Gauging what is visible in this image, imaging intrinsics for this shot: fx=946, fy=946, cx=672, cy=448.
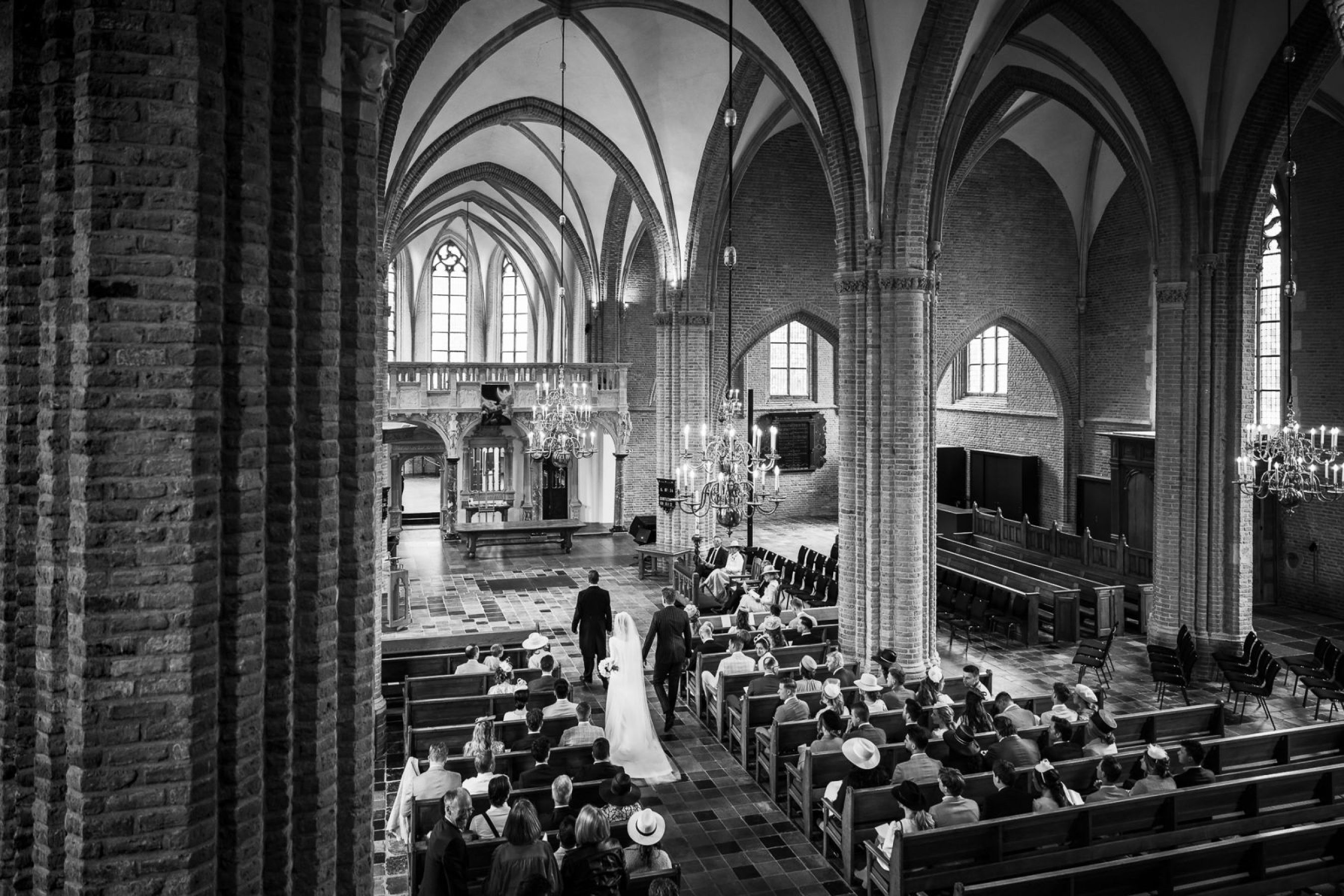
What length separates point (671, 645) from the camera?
11242 millimetres

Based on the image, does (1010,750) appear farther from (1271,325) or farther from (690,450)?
(1271,325)

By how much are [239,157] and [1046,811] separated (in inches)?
261

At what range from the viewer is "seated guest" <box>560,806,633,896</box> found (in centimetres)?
603

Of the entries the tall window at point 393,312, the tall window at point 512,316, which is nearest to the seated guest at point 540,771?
the tall window at point 393,312

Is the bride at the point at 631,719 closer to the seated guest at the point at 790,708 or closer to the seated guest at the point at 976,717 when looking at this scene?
the seated guest at the point at 790,708

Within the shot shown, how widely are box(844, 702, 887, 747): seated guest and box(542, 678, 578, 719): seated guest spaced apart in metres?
2.60

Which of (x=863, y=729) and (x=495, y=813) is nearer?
(x=495, y=813)

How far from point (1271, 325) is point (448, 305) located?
28.2 metres

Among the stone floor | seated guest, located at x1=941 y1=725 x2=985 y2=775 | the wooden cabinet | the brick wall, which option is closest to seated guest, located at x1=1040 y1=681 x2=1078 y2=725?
seated guest, located at x1=941 y1=725 x2=985 y2=775

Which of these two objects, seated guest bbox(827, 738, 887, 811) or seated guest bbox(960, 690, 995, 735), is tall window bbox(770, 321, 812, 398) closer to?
seated guest bbox(960, 690, 995, 735)

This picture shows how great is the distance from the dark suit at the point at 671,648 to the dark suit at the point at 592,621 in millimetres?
1235

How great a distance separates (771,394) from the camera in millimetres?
28969

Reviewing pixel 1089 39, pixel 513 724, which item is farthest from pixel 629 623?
pixel 1089 39

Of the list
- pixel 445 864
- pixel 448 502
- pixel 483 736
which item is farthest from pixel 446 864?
pixel 448 502
